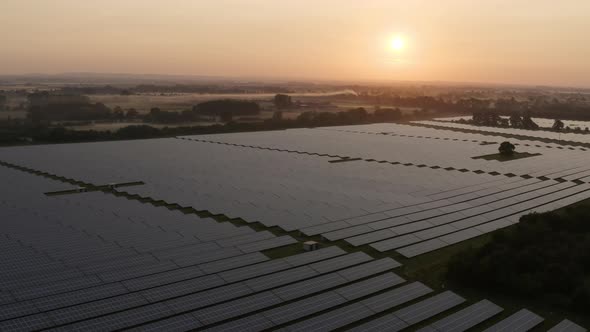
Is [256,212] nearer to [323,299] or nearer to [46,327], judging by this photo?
[323,299]

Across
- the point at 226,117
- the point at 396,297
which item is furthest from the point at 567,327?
the point at 226,117

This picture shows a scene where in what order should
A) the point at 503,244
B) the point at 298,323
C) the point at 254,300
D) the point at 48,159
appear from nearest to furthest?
1. the point at 298,323
2. the point at 254,300
3. the point at 503,244
4. the point at 48,159

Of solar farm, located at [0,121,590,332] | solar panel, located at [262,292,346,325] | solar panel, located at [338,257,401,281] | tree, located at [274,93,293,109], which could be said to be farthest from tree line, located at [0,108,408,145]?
solar panel, located at [262,292,346,325]

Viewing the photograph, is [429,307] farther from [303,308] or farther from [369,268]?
[303,308]

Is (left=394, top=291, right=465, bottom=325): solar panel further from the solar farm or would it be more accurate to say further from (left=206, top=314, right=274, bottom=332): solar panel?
(left=206, top=314, right=274, bottom=332): solar panel

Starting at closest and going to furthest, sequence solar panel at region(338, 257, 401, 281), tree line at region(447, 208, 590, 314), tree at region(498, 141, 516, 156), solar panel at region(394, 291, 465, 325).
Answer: solar panel at region(394, 291, 465, 325), tree line at region(447, 208, 590, 314), solar panel at region(338, 257, 401, 281), tree at region(498, 141, 516, 156)

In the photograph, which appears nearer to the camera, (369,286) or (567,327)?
(567,327)

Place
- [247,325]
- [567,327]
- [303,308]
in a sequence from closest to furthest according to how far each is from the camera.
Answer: [247,325] < [567,327] < [303,308]

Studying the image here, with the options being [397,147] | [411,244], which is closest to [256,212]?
[411,244]
